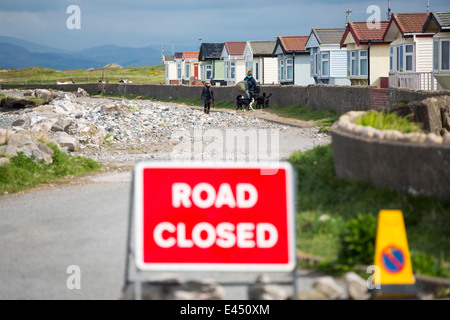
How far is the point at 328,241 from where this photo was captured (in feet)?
27.1

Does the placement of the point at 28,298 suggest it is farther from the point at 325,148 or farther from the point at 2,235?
the point at 325,148

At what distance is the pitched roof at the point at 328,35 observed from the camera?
56625mm

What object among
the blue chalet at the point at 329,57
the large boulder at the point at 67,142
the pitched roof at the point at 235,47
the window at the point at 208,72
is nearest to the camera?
the large boulder at the point at 67,142

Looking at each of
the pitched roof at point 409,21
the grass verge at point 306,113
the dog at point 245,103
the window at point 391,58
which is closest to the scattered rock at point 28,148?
the grass verge at point 306,113

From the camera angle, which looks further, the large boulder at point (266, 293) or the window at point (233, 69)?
the window at point (233, 69)

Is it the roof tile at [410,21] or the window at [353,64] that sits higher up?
the roof tile at [410,21]

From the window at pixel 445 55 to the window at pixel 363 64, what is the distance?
13.5 m

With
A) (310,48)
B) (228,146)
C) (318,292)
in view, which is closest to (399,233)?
(318,292)

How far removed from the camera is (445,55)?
35094mm

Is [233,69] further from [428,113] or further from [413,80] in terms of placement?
[428,113]

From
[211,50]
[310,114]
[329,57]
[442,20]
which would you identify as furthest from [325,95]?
[211,50]

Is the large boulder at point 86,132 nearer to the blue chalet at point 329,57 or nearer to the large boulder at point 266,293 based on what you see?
the large boulder at point 266,293

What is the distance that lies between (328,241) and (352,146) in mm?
2514

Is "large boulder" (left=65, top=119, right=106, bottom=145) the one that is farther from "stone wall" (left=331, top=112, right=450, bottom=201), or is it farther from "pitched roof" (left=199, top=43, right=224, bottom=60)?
"pitched roof" (left=199, top=43, right=224, bottom=60)
